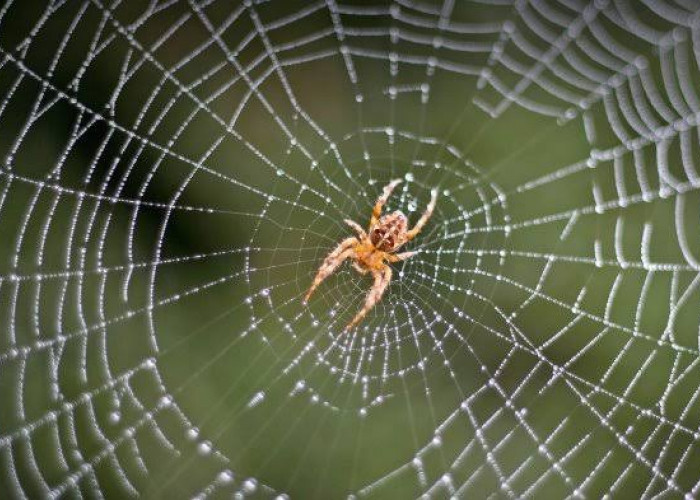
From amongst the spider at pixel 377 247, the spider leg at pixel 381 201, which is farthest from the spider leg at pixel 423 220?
the spider leg at pixel 381 201

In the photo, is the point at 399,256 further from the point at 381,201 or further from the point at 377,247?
the point at 381,201

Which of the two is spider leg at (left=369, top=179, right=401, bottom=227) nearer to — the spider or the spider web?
the spider

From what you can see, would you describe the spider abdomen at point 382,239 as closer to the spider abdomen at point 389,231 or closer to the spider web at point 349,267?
the spider abdomen at point 389,231

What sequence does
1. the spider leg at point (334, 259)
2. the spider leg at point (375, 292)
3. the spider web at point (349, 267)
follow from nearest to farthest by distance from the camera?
the spider leg at point (375, 292)
the spider leg at point (334, 259)
the spider web at point (349, 267)

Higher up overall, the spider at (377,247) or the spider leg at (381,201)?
the spider leg at (381,201)

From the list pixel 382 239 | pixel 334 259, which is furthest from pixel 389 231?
pixel 334 259

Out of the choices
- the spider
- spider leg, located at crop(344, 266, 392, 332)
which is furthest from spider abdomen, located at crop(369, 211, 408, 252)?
spider leg, located at crop(344, 266, 392, 332)

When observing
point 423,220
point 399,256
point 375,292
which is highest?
point 423,220
